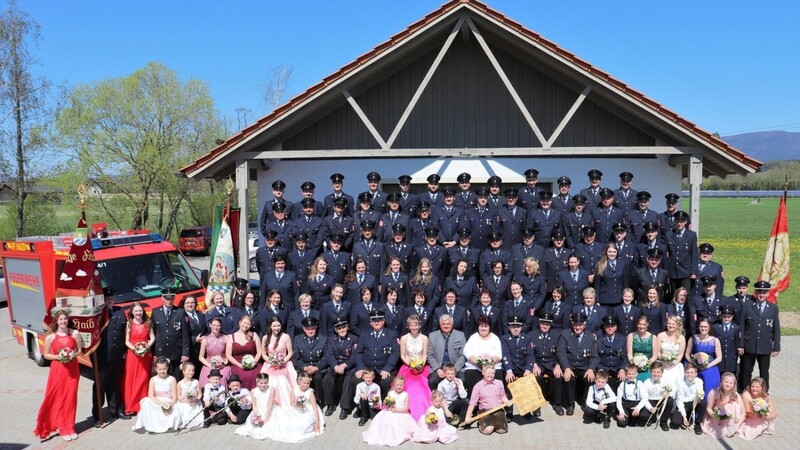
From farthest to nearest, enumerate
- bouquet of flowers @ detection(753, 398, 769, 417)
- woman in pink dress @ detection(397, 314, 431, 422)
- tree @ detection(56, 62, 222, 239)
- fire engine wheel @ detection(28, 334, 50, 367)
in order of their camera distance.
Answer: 1. tree @ detection(56, 62, 222, 239)
2. fire engine wheel @ detection(28, 334, 50, 367)
3. woman in pink dress @ detection(397, 314, 431, 422)
4. bouquet of flowers @ detection(753, 398, 769, 417)

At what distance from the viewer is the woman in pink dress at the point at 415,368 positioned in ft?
26.7

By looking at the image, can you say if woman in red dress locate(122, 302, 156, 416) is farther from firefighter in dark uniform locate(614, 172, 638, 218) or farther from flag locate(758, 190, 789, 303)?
flag locate(758, 190, 789, 303)

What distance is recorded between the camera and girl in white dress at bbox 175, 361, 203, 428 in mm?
8219

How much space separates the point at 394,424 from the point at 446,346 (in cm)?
148

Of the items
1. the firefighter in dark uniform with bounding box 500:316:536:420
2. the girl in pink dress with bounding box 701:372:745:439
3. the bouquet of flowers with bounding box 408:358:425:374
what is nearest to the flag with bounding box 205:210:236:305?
the bouquet of flowers with bounding box 408:358:425:374

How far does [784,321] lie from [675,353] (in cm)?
880

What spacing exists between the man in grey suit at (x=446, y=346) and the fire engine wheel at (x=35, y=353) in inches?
316

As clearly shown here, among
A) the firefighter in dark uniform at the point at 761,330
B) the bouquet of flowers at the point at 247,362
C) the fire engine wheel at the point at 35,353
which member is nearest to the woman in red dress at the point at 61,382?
the bouquet of flowers at the point at 247,362

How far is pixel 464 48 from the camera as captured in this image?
12.0 metres

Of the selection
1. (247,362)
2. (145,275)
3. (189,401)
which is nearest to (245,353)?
(247,362)

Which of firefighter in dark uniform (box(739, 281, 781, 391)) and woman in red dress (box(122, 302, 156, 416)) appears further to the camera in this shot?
woman in red dress (box(122, 302, 156, 416))

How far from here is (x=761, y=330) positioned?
27.6 ft

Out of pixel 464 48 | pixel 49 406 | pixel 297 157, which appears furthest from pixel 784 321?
pixel 49 406

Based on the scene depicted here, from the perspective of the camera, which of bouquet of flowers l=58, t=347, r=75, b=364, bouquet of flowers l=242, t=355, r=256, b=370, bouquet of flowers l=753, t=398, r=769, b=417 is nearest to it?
bouquet of flowers l=753, t=398, r=769, b=417
